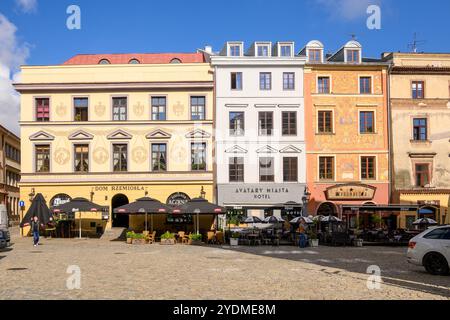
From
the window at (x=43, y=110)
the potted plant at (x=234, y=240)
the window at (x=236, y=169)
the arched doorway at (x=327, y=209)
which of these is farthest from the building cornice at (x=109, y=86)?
the potted plant at (x=234, y=240)

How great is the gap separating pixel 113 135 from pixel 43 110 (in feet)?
17.5

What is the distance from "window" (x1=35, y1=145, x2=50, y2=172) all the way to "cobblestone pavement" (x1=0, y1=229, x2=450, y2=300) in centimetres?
1447

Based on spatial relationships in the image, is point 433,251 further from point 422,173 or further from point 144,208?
point 422,173

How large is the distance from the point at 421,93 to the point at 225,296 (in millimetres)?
31529

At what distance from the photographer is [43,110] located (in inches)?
1470

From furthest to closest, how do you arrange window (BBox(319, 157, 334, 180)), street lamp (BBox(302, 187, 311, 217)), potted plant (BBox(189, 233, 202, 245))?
1. window (BBox(319, 157, 334, 180))
2. street lamp (BBox(302, 187, 311, 217))
3. potted plant (BBox(189, 233, 202, 245))

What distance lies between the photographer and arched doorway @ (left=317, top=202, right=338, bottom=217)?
37.8m

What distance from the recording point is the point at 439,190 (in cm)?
3769

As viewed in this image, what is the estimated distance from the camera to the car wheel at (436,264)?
15664mm

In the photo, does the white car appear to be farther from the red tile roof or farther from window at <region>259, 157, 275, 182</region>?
the red tile roof

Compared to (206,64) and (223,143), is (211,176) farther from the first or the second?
(206,64)

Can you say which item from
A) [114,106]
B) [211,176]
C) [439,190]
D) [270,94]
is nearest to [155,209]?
[211,176]

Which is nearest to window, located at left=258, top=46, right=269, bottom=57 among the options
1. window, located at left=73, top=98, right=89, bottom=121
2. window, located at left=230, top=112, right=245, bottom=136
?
window, located at left=230, top=112, right=245, bottom=136

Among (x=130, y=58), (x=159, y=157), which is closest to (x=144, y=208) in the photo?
(x=159, y=157)
